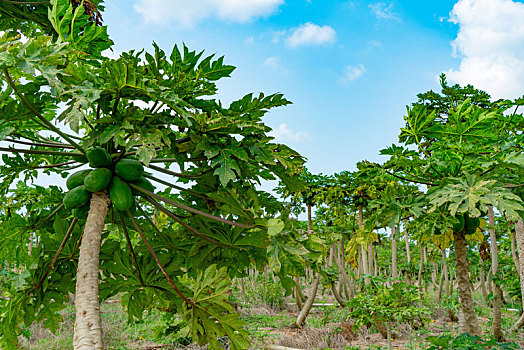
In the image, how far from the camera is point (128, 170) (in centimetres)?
201

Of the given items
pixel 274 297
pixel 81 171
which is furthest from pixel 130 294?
pixel 274 297

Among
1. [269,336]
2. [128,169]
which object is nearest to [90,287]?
[128,169]

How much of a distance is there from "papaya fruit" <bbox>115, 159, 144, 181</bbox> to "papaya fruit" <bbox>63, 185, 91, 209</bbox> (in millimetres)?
212

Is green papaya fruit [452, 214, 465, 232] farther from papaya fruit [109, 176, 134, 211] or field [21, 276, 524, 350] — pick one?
papaya fruit [109, 176, 134, 211]

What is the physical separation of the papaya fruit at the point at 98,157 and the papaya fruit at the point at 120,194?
98 mm

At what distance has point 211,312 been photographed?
214 centimetres

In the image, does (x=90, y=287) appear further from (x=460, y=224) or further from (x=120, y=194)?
A: (x=460, y=224)

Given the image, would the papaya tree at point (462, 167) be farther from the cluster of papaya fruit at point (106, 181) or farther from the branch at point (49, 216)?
the branch at point (49, 216)

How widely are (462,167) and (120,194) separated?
2.51 m

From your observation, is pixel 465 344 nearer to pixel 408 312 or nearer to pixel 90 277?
pixel 408 312

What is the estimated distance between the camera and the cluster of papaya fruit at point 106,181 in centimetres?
194

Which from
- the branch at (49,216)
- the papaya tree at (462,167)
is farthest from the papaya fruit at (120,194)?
the papaya tree at (462,167)

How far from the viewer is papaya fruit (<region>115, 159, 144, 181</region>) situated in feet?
6.59

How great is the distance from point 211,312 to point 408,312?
3.19 metres
